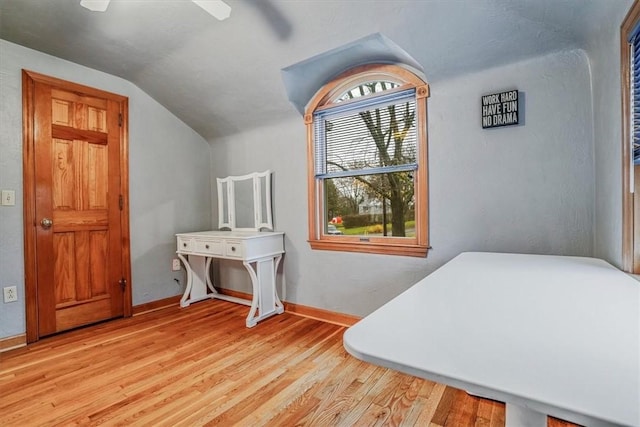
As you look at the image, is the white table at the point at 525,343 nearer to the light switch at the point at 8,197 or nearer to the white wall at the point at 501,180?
the white wall at the point at 501,180

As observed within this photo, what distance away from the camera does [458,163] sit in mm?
2078

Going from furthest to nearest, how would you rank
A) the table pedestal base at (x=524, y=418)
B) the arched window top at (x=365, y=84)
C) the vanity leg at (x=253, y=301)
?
the vanity leg at (x=253, y=301)
the arched window top at (x=365, y=84)
the table pedestal base at (x=524, y=418)

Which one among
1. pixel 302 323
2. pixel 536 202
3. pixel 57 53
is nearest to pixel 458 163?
pixel 536 202

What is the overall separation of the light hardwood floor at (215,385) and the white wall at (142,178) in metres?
0.65

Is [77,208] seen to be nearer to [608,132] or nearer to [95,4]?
[95,4]

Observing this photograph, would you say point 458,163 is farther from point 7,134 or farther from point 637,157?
point 7,134

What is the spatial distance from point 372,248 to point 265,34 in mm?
1779

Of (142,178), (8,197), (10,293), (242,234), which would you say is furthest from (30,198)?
(242,234)

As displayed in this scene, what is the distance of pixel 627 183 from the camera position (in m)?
1.22

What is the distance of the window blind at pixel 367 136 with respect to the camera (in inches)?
93.0

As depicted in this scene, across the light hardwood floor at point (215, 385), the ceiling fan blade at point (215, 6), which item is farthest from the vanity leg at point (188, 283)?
the ceiling fan blade at point (215, 6)

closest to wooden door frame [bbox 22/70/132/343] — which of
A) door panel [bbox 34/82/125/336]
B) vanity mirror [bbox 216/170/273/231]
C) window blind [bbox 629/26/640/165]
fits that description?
door panel [bbox 34/82/125/336]

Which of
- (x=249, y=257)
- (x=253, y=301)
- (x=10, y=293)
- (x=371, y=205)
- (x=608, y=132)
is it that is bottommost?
(x=253, y=301)

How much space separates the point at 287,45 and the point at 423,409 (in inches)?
95.5
